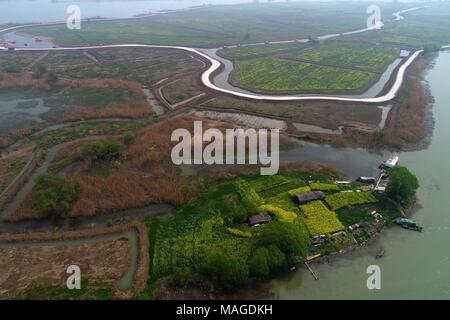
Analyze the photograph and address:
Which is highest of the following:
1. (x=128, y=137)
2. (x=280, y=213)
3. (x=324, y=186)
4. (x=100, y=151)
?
(x=128, y=137)

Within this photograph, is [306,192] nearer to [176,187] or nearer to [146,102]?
[176,187]

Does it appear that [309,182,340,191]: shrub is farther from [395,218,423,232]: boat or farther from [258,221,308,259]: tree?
[258,221,308,259]: tree

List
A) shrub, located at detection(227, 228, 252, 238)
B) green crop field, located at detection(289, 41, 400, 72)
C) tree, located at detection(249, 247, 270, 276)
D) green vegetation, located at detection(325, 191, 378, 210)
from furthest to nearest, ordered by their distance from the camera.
Answer: 1. green crop field, located at detection(289, 41, 400, 72)
2. green vegetation, located at detection(325, 191, 378, 210)
3. shrub, located at detection(227, 228, 252, 238)
4. tree, located at detection(249, 247, 270, 276)

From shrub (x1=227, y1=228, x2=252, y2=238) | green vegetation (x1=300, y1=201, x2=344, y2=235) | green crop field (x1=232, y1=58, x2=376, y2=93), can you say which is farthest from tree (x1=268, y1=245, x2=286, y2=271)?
green crop field (x1=232, y1=58, x2=376, y2=93)

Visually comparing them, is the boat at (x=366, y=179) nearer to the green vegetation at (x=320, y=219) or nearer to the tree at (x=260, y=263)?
the green vegetation at (x=320, y=219)

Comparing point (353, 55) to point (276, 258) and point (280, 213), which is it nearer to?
point (280, 213)

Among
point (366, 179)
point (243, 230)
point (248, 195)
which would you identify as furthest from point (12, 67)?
point (366, 179)
